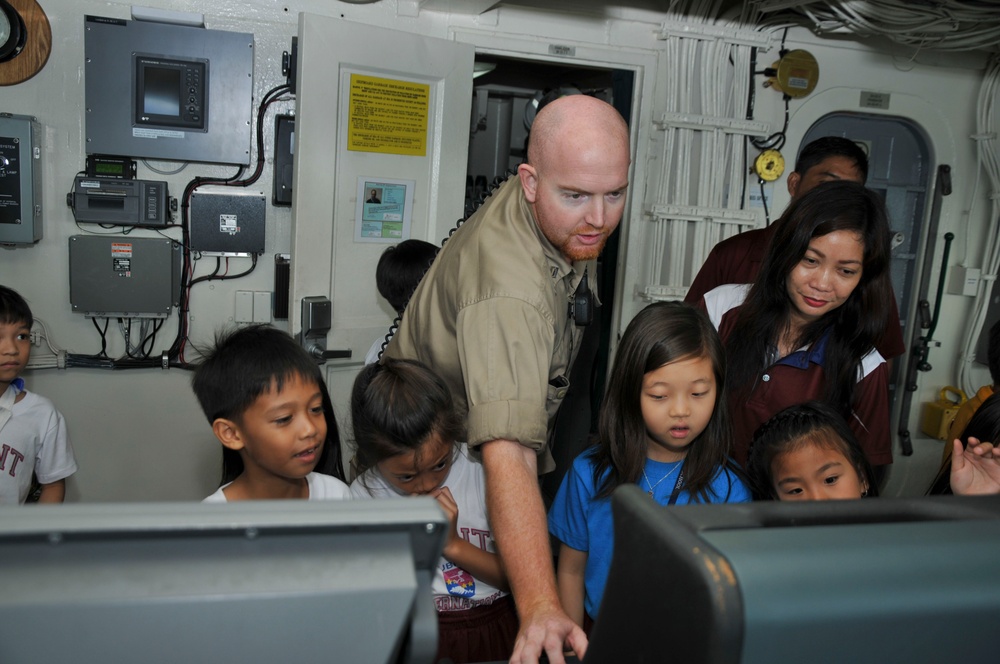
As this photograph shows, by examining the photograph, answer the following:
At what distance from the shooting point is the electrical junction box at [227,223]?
3.54 metres

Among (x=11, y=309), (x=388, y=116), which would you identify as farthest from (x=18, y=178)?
(x=388, y=116)

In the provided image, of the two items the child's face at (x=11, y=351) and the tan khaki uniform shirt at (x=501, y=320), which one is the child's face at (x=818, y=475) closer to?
the tan khaki uniform shirt at (x=501, y=320)

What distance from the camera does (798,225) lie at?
189 cm

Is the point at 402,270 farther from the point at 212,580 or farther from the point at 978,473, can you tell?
the point at 212,580

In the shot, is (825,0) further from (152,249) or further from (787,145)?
(152,249)

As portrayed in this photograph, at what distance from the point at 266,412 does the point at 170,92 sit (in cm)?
242

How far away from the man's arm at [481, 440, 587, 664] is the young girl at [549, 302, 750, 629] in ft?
0.75

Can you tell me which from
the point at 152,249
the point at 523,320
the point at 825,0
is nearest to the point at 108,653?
the point at 523,320

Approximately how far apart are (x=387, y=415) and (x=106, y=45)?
2.53 m

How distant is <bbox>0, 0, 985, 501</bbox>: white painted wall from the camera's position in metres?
3.36

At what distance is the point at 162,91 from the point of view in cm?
341

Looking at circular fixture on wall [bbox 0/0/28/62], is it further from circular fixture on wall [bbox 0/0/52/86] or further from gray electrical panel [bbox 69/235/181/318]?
gray electrical panel [bbox 69/235/181/318]

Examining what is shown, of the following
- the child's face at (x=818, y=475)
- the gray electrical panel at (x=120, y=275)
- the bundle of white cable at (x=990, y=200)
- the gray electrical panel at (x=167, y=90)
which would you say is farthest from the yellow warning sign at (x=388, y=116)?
the bundle of white cable at (x=990, y=200)

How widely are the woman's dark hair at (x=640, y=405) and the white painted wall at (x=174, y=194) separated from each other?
76.3 inches
